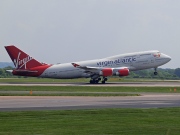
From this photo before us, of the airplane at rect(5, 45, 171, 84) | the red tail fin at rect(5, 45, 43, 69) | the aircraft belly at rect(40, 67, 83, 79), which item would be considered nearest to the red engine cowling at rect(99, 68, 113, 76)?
the airplane at rect(5, 45, 171, 84)

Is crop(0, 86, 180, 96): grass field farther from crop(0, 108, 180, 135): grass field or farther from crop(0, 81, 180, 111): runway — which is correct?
crop(0, 108, 180, 135): grass field

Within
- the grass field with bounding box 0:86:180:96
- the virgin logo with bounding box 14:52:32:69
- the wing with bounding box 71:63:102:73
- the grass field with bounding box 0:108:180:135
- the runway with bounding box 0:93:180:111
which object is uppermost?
the virgin logo with bounding box 14:52:32:69

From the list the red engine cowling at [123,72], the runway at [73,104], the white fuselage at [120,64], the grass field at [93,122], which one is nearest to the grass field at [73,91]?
the runway at [73,104]

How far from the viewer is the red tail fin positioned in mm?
81312

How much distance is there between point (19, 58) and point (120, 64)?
1596 cm

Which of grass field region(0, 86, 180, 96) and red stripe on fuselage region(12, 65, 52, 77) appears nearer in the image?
grass field region(0, 86, 180, 96)

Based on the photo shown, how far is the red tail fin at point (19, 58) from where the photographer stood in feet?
267

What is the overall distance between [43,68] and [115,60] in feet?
38.0

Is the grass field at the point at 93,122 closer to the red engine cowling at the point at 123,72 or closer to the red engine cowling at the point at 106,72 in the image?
the red engine cowling at the point at 123,72

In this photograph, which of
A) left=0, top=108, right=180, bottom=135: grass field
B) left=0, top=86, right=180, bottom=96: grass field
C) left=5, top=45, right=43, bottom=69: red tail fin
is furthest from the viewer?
left=5, top=45, right=43, bottom=69: red tail fin

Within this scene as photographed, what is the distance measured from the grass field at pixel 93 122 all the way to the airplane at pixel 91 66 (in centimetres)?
5075

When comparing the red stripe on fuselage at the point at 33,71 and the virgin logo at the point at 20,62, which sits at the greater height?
the virgin logo at the point at 20,62

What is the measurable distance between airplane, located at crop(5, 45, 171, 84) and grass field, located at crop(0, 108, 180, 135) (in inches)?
1998

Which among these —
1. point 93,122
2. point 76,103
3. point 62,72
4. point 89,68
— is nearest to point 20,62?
point 62,72
